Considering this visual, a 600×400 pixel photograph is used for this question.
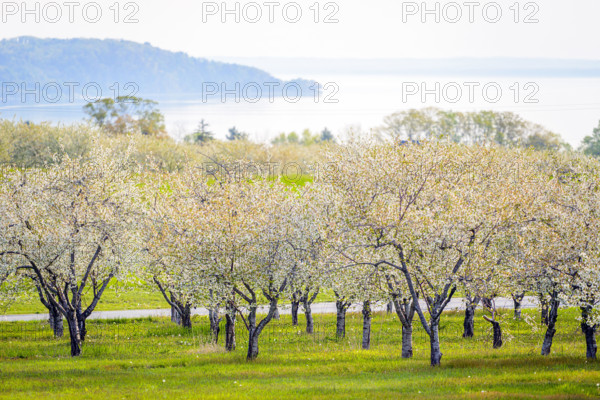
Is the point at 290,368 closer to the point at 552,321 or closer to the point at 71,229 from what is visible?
the point at 552,321

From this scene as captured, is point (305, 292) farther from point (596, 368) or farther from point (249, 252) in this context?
point (596, 368)

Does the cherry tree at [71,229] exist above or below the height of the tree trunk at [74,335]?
above

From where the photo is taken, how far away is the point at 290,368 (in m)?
25.1

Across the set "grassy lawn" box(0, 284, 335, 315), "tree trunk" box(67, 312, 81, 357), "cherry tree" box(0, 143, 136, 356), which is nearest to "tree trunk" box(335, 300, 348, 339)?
"cherry tree" box(0, 143, 136, 356)

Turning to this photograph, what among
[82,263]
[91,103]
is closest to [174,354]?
[82,263]

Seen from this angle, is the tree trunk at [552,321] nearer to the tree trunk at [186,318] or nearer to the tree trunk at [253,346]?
the tree trunk at [253,346]

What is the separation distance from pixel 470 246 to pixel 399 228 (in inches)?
125

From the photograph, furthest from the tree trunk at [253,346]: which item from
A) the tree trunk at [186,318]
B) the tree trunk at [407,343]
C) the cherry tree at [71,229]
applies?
the tree trunk at [186,318]

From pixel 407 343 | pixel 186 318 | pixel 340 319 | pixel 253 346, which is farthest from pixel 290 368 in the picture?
pixel 186 318

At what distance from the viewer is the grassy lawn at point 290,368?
64.7 ft

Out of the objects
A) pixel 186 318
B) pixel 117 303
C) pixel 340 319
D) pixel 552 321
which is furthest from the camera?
pixel 117 303

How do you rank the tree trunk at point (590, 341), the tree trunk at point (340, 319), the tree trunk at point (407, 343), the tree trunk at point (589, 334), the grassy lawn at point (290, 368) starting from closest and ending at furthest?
1. the grassy lawn at point (290, 368)
2. the tree trunk at point (589, 334)
3. the tree trunk at point (590, 341)
4. the tree trunk at point (407, 343)
5. the tree trunk at point (340, 319)

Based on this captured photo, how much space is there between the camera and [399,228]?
75.5ft

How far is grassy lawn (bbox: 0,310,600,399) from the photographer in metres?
19.7
